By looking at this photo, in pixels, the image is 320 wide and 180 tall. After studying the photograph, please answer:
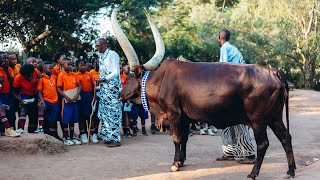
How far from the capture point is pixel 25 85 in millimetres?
8188

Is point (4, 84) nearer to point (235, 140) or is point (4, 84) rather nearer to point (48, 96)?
point (48, 96)

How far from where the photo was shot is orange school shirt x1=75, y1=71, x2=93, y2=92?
8.87 meters

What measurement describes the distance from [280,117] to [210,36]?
1982 centimetres

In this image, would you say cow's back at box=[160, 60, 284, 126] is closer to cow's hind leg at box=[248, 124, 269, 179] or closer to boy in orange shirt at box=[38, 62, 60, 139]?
cow's hind leg at box=[248, 124, 269, 179]

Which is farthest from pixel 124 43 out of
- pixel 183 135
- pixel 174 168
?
pixel 174 168

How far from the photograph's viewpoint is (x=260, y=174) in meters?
6.33

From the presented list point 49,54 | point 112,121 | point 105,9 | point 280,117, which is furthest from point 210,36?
point 280,117

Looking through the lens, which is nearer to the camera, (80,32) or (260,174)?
(260,174)

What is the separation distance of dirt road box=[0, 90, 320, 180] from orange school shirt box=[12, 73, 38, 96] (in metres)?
1.34

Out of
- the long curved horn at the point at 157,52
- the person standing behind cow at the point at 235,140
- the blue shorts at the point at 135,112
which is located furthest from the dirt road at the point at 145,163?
the long curved horn at the point at 157,52

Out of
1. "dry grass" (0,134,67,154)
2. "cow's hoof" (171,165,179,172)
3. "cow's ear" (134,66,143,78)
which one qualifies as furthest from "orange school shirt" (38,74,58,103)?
"cow's hoof" (171,165,179,172)

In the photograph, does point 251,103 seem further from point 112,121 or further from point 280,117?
point 112,121

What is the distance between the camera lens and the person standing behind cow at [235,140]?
7.17 meters

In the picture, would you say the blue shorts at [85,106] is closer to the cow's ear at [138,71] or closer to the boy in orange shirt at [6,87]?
the boy in orange shirt at [6,87]
